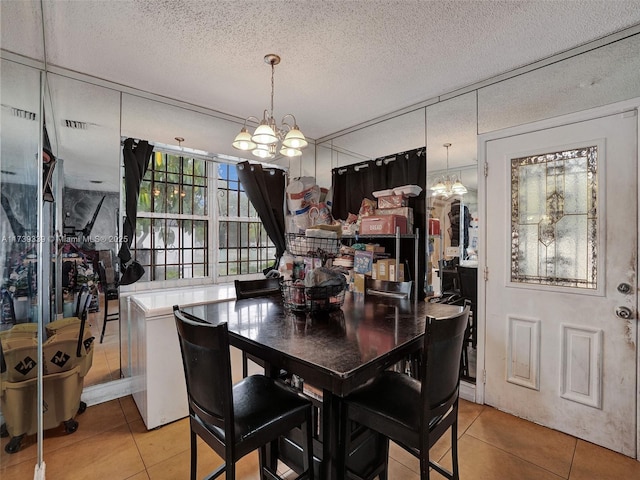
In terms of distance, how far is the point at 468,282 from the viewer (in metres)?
2.74

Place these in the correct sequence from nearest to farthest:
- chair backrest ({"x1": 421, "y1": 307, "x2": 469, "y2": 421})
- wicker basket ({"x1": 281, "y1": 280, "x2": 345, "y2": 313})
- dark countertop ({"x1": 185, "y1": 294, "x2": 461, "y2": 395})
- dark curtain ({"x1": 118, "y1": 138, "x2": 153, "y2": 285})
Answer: dark countertop ({"x1": 185, "y1": 294, "x2": 461, "y2": 395}), chair backrest ({"x1": 421, "y1": 307, "x2": 469, "y2": 421}), wicker basket ({"x1": 281, "y1": 280, "x2": 345, "y2": 313}), dark curtain ({"x1": 118, "y1": 138, "x2": 153, "y2": 285})

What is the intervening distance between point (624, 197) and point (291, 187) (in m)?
2.88

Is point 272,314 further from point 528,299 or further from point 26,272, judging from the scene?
point 528,299

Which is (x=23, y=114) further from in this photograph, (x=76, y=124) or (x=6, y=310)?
(x=76, y=124)

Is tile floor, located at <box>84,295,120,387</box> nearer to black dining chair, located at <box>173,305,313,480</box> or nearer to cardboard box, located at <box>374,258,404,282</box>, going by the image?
black dining chair, located at <box>173,305,313,480</box>

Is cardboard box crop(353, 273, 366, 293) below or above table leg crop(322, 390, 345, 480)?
above

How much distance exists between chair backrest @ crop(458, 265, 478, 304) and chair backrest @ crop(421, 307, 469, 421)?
1.50 meters

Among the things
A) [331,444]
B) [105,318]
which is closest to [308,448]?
[331,444]

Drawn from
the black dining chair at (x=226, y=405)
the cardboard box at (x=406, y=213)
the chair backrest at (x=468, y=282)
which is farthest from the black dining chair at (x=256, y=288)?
the chair backrest at (x=468, y=282)

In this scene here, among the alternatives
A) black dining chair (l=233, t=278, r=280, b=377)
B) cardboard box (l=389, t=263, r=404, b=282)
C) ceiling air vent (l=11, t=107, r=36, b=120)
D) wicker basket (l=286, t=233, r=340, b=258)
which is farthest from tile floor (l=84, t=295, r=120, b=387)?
cardboard box (l=389, t=263, r=404, b=282)

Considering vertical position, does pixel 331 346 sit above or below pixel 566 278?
below

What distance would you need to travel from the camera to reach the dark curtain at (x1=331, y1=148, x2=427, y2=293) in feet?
9.84

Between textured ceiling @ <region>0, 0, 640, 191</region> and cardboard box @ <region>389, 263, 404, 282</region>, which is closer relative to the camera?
textured ceiling @ <region>0, 0, 640, 191</region>

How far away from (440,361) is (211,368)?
886mm
